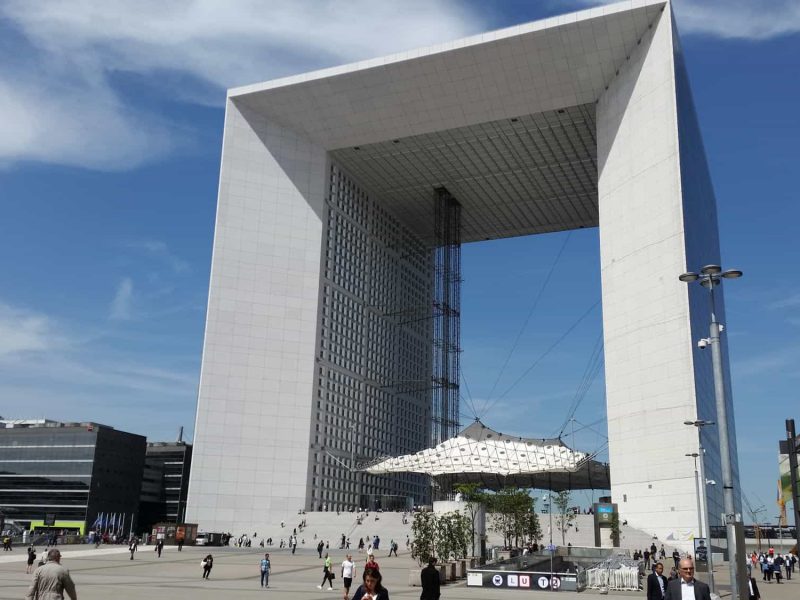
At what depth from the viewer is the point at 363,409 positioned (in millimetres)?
88188

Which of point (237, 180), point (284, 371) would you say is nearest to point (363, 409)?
point (284, 371)

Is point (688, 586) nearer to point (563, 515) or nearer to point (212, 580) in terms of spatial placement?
point (212, 580)

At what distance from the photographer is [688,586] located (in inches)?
401

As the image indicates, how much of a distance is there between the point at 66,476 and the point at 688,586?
13005cm

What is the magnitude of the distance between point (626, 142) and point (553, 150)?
534 inches

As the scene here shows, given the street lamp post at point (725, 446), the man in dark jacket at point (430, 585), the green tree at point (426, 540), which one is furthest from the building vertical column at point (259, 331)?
the man in dark jacket at point (430, 585)

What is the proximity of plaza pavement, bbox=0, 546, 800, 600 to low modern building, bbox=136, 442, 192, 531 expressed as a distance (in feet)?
302

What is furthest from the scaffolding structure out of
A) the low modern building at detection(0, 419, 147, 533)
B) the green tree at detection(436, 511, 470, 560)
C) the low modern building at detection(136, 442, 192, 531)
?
the low modern building at detection(136, 442, 192, 531)

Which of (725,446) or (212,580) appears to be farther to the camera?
(212,580)

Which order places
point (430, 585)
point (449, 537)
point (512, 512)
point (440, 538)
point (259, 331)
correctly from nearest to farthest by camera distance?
point (430, 585)
point (449, 537)
point (440, 538)
point (512, 512)
point (259, 331)

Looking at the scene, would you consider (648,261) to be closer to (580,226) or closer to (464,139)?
(464,139)

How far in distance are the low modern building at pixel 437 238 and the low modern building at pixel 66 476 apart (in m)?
54.0

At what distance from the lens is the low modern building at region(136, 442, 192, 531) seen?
5546 inches

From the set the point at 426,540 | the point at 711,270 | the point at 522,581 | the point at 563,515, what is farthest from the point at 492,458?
the point at 711,270
